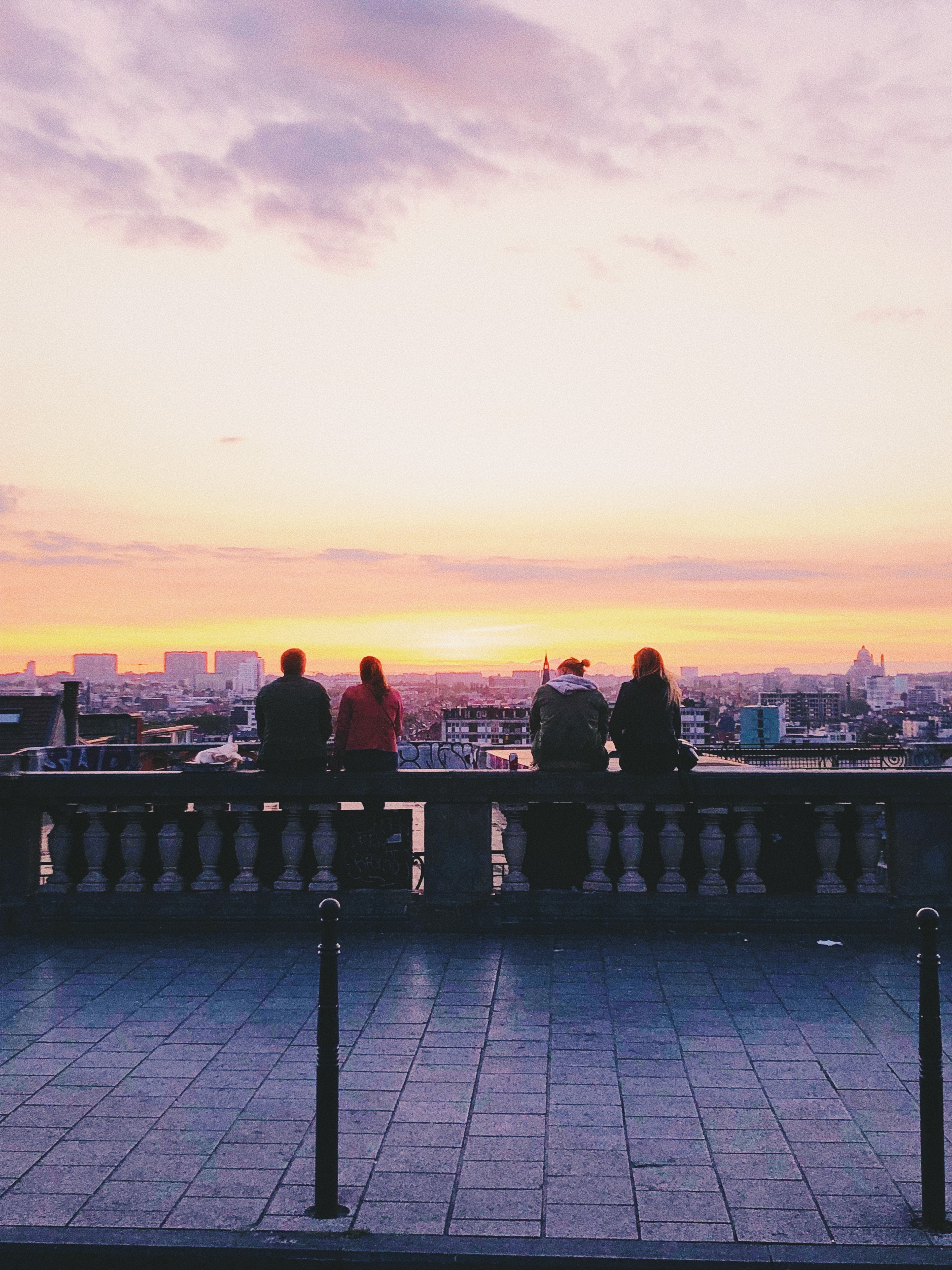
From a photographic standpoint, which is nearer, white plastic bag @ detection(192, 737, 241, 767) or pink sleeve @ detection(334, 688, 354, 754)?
pink sleeve @ detection(334, 688, 354, 754)

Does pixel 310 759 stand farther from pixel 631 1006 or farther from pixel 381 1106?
pixel 381 1106

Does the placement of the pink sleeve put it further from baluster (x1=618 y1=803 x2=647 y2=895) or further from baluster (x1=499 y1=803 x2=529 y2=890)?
baluster (x1=618 y1=803 x2=647 y2=895)

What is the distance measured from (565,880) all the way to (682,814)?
1.09m

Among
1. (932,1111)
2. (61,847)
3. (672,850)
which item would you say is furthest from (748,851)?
(61,847)

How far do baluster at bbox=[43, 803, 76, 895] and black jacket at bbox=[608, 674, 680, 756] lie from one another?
14.7ft

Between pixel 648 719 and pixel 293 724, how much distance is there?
2.94m

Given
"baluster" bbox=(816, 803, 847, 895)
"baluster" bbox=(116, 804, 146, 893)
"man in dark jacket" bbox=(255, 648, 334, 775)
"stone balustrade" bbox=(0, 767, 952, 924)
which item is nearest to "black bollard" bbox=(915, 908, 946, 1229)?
"stone balustrade" bbox=(0, 767, 952, 924)

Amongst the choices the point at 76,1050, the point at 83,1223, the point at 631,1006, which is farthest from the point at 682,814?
the point at 83,1223

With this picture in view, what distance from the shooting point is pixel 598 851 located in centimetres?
908

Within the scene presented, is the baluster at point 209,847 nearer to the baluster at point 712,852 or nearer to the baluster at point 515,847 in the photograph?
the baluster at point 515,847

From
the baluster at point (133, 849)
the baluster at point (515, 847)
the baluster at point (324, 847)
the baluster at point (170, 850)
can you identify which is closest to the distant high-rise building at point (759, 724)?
the baluster at point (515, 847)

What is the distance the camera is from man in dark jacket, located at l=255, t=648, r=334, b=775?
9.37m

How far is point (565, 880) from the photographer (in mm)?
9219

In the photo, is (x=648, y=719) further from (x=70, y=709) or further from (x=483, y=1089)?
(x=70, y=709)
